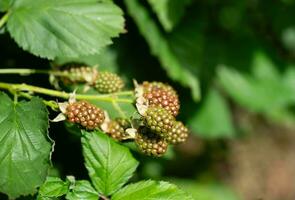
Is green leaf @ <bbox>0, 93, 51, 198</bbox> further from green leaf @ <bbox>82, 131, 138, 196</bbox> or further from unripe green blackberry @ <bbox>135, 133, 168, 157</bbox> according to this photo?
unripe green blackberry @ <bbox>135, 133, 168, 157</bbox>

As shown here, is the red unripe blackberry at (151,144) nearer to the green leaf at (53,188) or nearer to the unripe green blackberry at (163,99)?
the unripe green blackberry at (163,99)

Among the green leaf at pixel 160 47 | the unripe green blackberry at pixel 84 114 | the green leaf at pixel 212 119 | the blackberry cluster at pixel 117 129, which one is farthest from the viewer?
the green leaf at pixel 212 119

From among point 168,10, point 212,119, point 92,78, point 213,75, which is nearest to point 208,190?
point 212,119

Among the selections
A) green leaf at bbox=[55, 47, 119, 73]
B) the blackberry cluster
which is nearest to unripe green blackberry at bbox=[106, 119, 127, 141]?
the blackberry cluster

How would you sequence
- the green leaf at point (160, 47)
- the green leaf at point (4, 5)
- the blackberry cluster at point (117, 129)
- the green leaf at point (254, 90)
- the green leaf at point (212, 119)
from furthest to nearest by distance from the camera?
the green leaf at point (254, 90)
the green leaf at point (212, 119)
the green leaf at point (160, 47)
the green leaf at point (4, 5)
the blackberry cluster at point (117, 129)

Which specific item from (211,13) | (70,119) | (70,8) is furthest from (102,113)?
(211,13)

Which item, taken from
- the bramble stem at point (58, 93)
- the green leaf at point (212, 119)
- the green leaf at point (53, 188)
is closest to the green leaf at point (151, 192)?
the green leaf at point (53, 188)

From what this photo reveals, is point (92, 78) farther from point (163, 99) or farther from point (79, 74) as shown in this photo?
point (163, 99)
